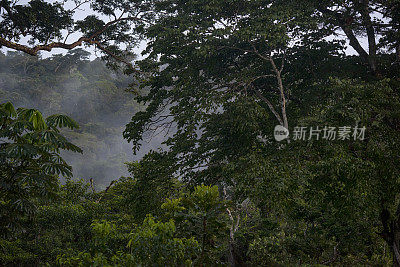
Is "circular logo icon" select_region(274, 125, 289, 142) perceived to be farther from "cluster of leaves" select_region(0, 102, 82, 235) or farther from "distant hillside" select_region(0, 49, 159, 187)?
"distant hillside" select_region(0, 49, 159, 187)

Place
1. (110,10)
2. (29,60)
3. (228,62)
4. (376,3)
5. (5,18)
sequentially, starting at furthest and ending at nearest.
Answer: (29,60), (110,10), (228,62), (5,18), (376,3)

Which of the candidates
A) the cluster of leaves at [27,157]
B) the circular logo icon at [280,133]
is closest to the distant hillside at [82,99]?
the circular logo icon at [280,133]

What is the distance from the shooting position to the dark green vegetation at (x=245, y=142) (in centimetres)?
468

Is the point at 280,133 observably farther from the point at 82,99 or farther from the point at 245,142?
the point at 82,99

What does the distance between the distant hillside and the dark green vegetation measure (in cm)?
3222

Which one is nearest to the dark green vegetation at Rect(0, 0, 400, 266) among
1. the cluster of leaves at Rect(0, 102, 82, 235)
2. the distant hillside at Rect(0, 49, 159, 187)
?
the cluster of leaves at Rect(0, 102, 82, 235)

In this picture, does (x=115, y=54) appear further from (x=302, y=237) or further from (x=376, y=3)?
(x=302, y=237)

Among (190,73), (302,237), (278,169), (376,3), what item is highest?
(376,3)

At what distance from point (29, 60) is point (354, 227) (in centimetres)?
4773

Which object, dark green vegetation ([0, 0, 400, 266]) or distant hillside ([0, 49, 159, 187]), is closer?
dark green vegetation ([0, 0, 400, 266])

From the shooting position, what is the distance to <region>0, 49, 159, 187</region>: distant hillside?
4266cm

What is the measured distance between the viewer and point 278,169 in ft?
20.7

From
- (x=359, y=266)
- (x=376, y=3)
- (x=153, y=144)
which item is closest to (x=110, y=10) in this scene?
(x=376, y=3)

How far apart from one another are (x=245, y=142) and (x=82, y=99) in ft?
146
